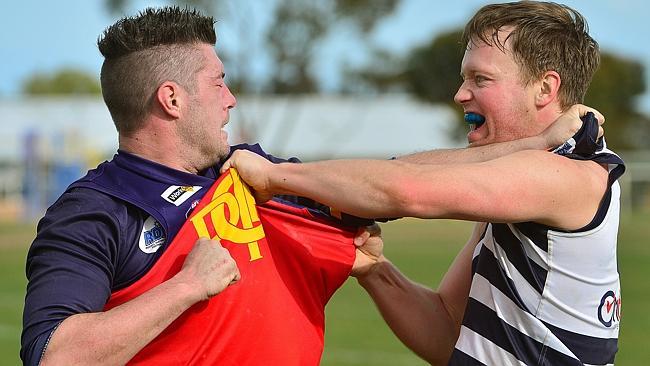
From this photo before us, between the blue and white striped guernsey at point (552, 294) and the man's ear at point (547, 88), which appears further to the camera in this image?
the man's ear at point (547, 88)

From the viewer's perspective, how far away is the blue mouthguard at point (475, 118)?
432 cm

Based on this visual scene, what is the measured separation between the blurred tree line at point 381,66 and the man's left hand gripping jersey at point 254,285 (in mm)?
37623

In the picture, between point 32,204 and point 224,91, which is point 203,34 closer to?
point 224,91

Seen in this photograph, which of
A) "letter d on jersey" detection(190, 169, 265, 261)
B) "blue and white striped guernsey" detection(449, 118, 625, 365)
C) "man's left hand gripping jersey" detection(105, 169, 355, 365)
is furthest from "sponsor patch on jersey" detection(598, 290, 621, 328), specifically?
"letter d on jersey" detection(190, 169, 265, 261)

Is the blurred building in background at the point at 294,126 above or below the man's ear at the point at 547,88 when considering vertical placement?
below

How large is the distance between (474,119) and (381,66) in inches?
1867

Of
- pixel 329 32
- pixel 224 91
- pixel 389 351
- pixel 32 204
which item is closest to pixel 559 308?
pixel 224 91

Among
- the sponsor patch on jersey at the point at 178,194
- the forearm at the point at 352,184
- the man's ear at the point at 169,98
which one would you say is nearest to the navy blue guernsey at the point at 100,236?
the sponsor patch on jersey at the point at 178,194

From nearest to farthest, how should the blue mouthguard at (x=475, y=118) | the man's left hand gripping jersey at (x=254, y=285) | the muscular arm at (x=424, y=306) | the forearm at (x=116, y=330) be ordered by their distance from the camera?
the forearm at (x=116, y=330) < the man's left hand gripping jersey at (x=254, y=285) < the blue mouthguard at (x=475, y=118) < the muscular arm at (x=424, y=306)

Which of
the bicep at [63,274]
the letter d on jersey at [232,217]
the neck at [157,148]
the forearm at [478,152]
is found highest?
the forearm at [478,152]

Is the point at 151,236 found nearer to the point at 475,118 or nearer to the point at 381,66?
the point at 475,118

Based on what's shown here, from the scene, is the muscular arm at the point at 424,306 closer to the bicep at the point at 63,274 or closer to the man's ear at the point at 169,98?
the man's ear at the point at 169,98

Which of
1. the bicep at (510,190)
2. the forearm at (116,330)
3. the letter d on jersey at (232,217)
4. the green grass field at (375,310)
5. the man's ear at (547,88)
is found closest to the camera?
the forearm at (116,330)

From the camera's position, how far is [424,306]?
16.1ft
